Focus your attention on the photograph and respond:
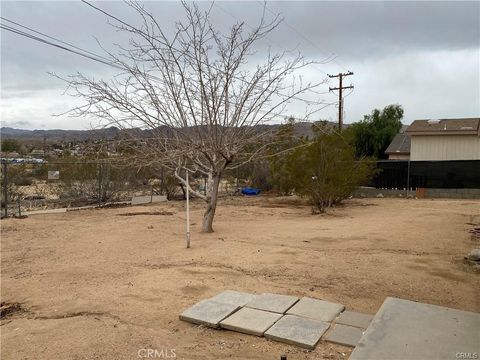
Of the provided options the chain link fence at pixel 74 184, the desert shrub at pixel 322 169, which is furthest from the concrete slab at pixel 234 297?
the chain link fence at pixel 74 184

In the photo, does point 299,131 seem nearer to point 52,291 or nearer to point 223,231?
point 223,231

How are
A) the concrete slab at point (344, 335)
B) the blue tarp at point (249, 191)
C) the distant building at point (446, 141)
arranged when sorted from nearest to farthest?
1. the concrete slab at point (344, 335)
2. the blue tarp at point (249, 191)
3. the distant building at point (446, 141)

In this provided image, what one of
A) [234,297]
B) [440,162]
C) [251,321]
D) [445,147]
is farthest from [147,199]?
[445,147]

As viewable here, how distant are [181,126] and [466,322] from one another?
7.51m

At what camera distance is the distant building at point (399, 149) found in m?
38.4

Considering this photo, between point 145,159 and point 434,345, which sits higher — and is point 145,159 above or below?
above

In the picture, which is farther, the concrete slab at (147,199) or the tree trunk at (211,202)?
the concrete slab at (147,199)

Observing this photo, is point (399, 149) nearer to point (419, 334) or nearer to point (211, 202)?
point (211, 202)

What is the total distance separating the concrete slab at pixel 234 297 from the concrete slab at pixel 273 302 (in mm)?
86

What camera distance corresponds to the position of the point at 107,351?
3.95 m

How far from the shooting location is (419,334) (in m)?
3.90

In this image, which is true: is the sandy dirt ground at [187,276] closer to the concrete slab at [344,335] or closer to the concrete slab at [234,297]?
the concrete slab at [344,335]

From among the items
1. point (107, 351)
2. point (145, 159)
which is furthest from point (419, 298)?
point (145, 159)

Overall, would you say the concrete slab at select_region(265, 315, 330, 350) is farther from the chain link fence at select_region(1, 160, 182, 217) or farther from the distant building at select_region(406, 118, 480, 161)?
the distant building at select_region(406, 118, 480, 161)
